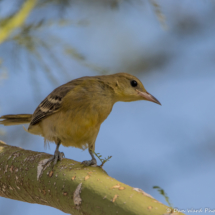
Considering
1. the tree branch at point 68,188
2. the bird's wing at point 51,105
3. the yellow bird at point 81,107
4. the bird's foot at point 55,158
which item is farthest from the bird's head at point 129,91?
the tree branch at point 68,188

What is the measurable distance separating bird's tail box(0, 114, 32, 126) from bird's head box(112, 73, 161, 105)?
1447 mm

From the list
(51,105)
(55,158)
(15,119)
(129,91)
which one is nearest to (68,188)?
(55,158)

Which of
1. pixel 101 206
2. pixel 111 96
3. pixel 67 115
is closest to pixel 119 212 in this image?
pixel 101 206

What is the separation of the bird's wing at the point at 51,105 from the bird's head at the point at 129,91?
23.5 inches

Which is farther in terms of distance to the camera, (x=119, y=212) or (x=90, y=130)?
(x=90, y=130)

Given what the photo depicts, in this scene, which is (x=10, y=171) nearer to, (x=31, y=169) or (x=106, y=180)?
(x=31, y=169)

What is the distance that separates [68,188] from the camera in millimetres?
2256

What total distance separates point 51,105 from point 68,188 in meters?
1.74

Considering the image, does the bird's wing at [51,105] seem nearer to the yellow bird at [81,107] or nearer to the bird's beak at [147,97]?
the yellow bird at [81,107]

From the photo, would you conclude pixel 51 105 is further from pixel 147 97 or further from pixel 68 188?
pixel 68 188

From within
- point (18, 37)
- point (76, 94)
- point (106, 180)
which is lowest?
point (106, 180)

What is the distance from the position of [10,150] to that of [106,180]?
1.28 metres

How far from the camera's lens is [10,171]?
272 centimetres

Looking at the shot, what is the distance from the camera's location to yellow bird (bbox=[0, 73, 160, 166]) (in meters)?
3.40
